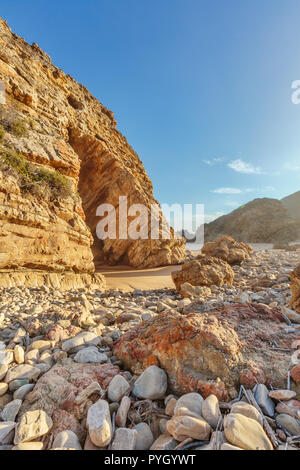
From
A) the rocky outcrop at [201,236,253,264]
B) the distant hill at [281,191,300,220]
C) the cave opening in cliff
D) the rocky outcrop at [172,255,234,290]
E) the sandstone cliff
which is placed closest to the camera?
the sandstone cliff

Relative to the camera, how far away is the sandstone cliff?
5176 mm

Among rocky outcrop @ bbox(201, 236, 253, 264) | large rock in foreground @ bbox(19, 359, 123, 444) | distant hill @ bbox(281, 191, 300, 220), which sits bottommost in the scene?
large rock in foreground @ bbox(19, 359, 123, 444)

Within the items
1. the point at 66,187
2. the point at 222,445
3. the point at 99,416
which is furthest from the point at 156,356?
the point at 66,187

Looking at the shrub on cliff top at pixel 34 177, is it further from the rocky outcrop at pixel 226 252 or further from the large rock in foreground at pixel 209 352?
the rocky outcrop at pixel 226 252

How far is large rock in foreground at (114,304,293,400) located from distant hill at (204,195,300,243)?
40.8 m

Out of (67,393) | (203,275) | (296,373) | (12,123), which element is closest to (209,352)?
(296,373)

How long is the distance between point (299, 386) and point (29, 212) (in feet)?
19.6

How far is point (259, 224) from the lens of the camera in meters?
41.2

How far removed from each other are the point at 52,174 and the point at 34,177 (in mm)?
566

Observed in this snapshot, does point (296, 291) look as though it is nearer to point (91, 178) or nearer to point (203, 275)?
point (203, 275)

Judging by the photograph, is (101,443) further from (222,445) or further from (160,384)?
(222,445)

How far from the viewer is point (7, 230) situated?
188 inches

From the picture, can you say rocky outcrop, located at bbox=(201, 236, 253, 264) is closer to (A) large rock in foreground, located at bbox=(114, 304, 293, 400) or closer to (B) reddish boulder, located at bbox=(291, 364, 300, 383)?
(A) large rock in foreground, located at bbox=(114, 304, 293, 400)

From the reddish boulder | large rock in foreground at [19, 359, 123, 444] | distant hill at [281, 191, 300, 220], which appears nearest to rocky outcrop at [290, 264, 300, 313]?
the reddish boulder
